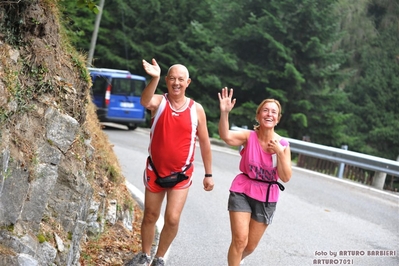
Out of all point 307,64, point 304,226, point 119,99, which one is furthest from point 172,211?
point 307,64

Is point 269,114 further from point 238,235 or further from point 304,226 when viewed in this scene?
point 304,226

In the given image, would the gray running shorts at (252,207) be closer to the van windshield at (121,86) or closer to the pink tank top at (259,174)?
the pink tank top at (259,174)

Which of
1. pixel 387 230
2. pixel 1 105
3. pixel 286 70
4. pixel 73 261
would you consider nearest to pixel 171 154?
pixel 73 261

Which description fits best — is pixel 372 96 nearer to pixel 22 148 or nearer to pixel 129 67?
pixel 129 67

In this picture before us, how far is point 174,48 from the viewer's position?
127 feet

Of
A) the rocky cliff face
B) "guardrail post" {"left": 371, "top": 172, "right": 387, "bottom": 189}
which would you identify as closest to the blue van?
"guardrail post" {"left": 371, "top": 172, "right": 387, "bottom": 189}

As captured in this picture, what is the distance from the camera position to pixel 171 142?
21.0ft

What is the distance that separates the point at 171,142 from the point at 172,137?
0.05m

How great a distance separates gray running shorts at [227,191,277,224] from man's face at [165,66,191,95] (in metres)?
1.07

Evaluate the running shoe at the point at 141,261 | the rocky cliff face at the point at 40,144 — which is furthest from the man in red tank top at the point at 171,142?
the rocky cliff face at the point at 40,144

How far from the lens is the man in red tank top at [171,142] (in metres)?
6.40

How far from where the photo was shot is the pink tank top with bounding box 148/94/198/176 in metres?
6.39

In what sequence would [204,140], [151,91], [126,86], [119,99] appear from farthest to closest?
1. [126,86]
2. [119,99]
3. [204,140]
4. [151,91]

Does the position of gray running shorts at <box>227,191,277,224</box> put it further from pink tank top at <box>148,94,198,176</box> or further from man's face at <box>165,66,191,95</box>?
man's face at <box>165,66,191,95</box>
